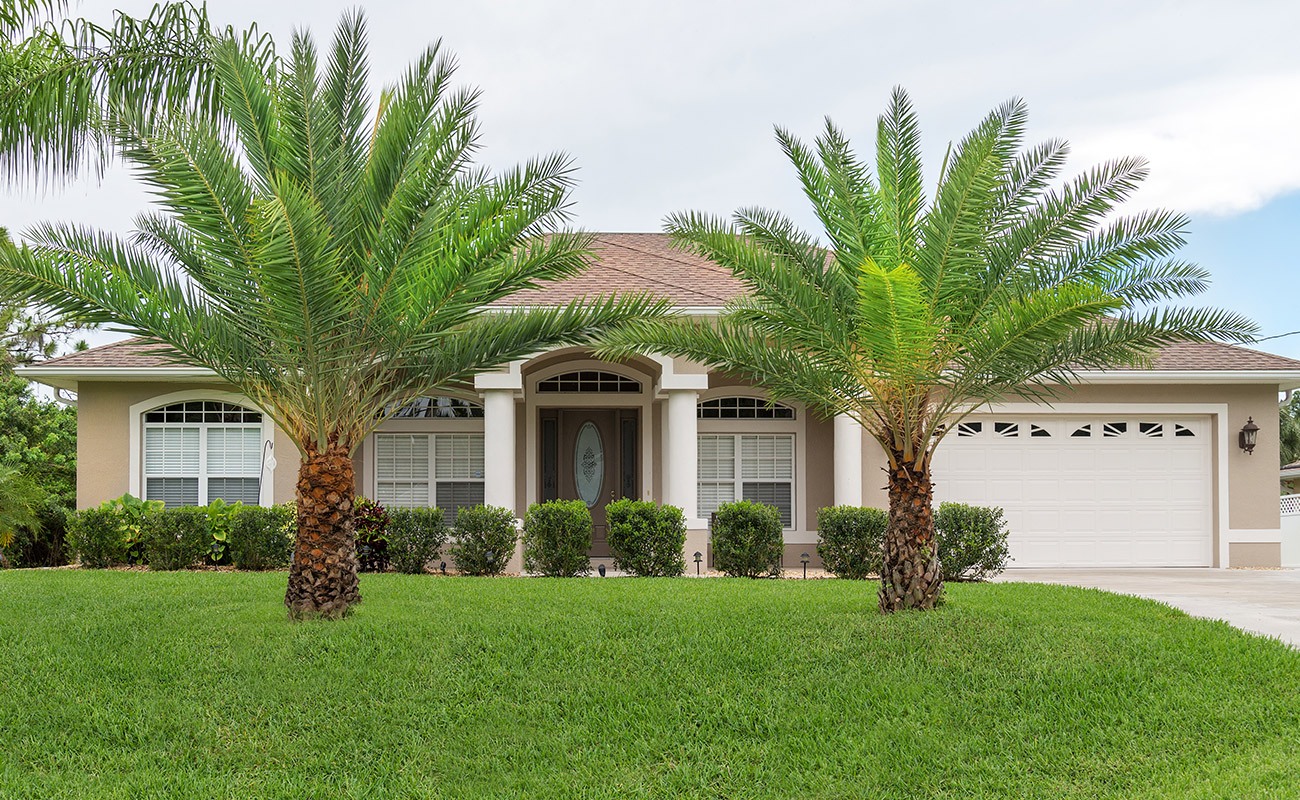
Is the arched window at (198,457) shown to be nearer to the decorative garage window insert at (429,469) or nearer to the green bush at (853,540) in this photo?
the decorative garage window insert at (429,469)

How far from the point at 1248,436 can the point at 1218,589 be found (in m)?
3.78

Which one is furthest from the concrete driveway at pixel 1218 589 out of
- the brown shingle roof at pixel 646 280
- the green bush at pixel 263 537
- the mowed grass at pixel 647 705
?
the green bush at pixel 263 537

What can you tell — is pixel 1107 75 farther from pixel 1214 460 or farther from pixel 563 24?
pixel 563 24

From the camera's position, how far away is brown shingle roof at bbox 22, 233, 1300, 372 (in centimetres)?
1337

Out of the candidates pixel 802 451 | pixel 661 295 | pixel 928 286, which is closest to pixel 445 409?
pixel 661 295

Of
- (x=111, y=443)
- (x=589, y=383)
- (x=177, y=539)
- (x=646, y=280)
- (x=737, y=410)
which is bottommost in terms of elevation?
(x=177, y=539)

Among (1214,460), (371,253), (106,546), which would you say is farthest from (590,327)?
(1214,460)

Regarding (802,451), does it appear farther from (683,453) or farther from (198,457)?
(198,457)

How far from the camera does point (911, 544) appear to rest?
26.3ft

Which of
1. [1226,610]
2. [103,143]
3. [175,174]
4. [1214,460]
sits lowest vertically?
[1226,610]

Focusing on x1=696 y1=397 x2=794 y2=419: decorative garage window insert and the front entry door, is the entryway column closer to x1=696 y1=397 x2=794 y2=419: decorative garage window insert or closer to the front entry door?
the front entry door

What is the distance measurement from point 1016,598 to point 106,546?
11320 mm

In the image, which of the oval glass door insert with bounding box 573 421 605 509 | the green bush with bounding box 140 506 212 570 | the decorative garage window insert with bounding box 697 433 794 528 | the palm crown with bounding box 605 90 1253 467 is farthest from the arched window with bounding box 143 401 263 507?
the palm crown with bounding box 605 90 1253 467

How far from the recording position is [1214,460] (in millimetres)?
14562
